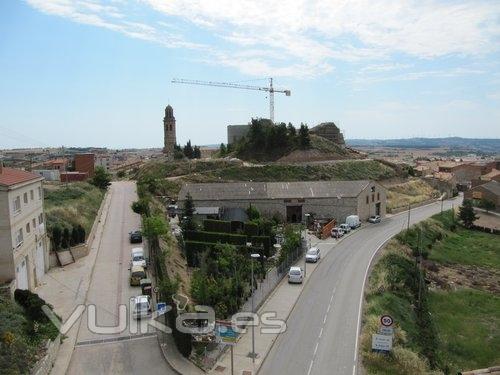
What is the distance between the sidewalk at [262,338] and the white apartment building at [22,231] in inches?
505

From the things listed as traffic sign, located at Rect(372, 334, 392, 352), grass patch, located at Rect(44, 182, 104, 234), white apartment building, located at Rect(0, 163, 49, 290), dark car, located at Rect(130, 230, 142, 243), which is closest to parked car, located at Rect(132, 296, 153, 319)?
white apartment building, located at Rect(0, 163, 49, 290)

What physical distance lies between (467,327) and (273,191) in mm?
31847

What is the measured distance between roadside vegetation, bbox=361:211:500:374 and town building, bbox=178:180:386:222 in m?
7.92

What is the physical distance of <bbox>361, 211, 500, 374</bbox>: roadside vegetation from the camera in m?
26.9

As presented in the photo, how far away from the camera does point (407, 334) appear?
29.6 meters

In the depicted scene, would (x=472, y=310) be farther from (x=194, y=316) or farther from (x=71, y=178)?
(x=71, y=178)

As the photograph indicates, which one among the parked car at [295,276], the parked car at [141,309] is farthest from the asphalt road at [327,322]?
the parked car at [141,309]

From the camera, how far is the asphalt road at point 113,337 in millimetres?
21300

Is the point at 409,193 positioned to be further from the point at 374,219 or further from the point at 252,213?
the point at 252,213

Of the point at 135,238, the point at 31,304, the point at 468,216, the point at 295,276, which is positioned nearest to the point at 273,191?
the point at 135,238

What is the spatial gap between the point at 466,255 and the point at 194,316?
43.0 m

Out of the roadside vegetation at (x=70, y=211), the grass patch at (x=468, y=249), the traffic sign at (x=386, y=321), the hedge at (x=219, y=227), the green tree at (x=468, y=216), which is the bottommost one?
the grass patch at (x=468, y=249)

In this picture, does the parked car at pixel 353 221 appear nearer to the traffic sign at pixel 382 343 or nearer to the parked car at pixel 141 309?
the traffic sign at pixel 382 343

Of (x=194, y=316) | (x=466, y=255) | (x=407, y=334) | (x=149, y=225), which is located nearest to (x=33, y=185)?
(x=149, y=225)
